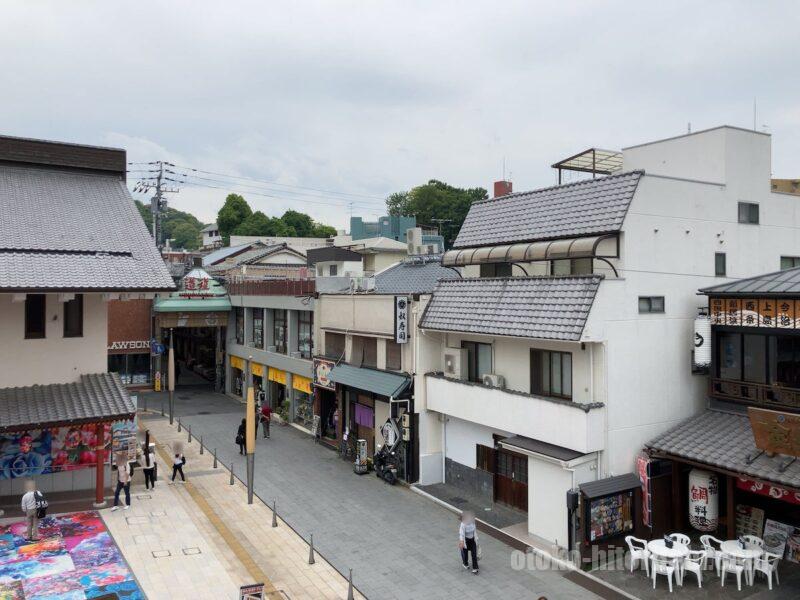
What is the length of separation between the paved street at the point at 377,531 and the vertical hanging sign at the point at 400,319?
577 centimetres

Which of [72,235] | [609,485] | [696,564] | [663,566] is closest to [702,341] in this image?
[609,485]

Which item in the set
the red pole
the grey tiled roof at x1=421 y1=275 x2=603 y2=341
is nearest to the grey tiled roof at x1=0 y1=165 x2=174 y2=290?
the red pole

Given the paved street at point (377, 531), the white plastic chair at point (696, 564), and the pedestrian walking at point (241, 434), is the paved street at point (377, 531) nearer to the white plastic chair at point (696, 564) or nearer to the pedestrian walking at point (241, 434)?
the pedestrian walking at point (241, 434)

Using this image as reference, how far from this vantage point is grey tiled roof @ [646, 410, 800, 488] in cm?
1384

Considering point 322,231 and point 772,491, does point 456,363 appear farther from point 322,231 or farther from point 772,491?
point 322,231

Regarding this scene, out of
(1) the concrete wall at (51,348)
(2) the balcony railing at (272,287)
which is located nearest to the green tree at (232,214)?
(2) the balcony railing at (272,287)

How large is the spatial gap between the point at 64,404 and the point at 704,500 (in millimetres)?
18592

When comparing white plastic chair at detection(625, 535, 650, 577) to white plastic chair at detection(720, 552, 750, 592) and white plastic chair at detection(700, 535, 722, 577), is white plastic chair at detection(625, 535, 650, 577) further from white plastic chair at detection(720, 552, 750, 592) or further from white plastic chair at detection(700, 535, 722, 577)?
white plastic chair at detection(720, 552, 750, 592)

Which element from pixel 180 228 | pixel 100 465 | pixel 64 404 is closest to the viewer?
pixel 64 404

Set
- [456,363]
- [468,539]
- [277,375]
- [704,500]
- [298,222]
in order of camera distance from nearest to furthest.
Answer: [468,539], [704,500], [456,363], [277,375], [298,222]

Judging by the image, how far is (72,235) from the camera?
2036cm

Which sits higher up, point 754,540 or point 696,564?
point 754,540

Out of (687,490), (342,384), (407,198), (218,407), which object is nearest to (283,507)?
(342,384)

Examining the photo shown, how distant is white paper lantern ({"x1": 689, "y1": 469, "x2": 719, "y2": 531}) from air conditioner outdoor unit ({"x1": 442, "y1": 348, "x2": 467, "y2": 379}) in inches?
324
